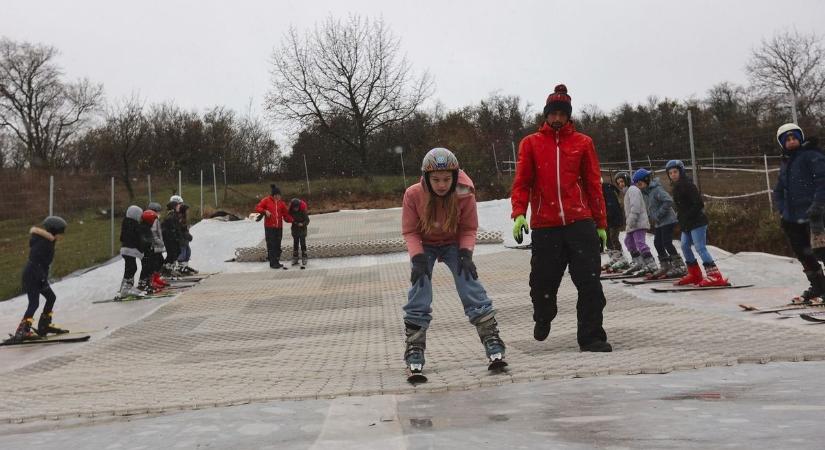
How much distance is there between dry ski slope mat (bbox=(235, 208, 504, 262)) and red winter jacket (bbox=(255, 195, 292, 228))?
1.35m

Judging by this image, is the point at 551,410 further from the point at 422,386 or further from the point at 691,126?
the point at 691,126

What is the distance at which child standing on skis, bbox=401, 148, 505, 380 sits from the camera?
420 cm

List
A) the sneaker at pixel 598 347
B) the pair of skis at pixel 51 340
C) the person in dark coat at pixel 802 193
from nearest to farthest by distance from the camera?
1. the sneaker at pixel 598 347
2. the person in dark coat at pixel 802 193
3. the pair of skis at pixel 51 340

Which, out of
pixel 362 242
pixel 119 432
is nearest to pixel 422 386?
pixel 119 432

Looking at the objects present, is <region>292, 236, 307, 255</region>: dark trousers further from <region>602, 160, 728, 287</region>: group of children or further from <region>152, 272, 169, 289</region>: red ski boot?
<region>602, 160, 728, 287</region>: group of children

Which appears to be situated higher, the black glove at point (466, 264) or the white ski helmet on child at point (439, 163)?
the white ski helmet on child at point (439, 163)

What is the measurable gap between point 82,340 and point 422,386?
222 inches

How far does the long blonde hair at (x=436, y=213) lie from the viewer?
167 inches

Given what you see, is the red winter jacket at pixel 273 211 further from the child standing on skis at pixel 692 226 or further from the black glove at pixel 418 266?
the black glove at pixel 418 266

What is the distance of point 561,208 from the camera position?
4.84 m

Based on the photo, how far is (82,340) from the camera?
7.89m

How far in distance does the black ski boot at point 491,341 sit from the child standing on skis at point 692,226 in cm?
491

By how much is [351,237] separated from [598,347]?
46.1ft

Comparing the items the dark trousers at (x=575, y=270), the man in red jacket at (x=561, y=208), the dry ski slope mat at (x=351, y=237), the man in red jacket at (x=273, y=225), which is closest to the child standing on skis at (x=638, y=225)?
the man in red jacket at (x=561, y=208)
